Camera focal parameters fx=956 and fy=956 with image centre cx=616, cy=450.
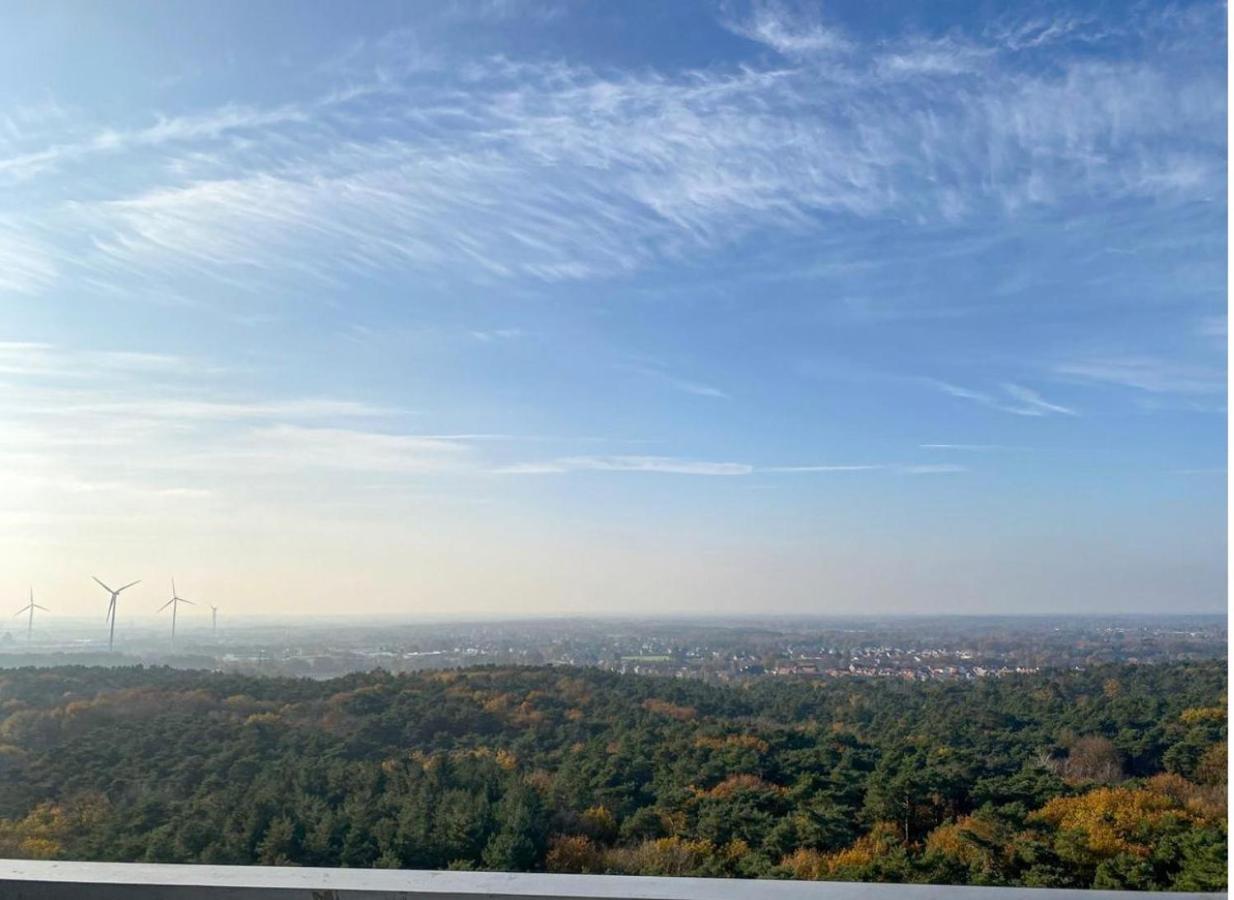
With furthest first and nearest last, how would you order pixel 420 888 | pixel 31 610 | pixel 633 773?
pixel 31 610 < pixel 633 773 < pixel 420 888

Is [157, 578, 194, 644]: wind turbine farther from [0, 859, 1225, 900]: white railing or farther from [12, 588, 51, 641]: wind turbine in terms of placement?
[0, 859, 1225, 900]: white railing

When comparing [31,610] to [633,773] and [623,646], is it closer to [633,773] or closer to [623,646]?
[623,646]

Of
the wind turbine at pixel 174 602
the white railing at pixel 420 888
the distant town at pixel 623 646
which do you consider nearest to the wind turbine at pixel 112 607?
the distant town at pixel 623 646

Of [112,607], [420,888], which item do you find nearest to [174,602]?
[112,607]

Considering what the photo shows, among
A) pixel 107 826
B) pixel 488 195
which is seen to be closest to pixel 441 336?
pixel 488 195

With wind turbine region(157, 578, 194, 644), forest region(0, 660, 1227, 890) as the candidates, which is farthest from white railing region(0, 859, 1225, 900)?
wind turbine region(157, 578, 194, 644)
